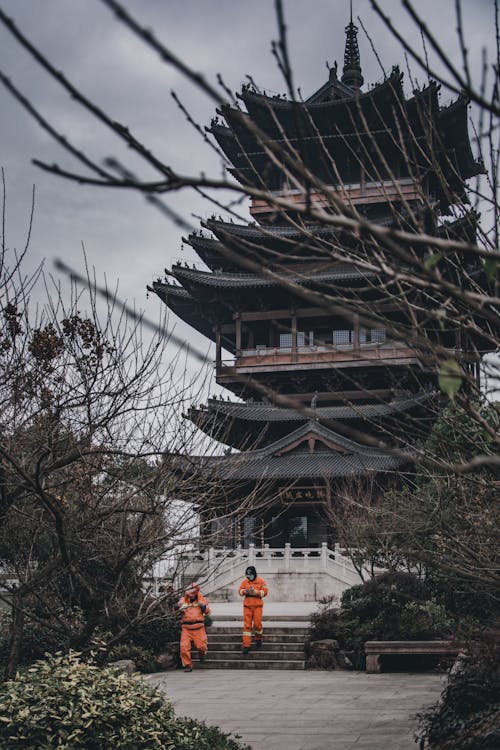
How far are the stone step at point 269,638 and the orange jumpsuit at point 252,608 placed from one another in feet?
2.06

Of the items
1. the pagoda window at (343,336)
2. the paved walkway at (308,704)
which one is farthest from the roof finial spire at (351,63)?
the paved walkway at (308,704)

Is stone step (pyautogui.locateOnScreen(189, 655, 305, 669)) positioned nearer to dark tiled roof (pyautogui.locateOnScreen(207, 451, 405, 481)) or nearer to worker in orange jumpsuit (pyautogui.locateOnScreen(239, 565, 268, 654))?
worker in orange jumpsuit (pyautogui.locateOnScreen(239, 565, 268, 654))

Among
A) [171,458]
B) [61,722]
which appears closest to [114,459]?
[171,458]

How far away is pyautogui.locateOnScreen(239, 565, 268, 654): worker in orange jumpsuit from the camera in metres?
15.7

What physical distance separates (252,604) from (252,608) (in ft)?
0.53

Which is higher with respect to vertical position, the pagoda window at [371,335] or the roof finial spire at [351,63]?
the roof finial spire at [351,63]

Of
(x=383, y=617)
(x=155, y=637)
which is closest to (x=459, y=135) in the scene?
(x=383, y=617)

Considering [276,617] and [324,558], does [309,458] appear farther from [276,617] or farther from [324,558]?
[276,617]

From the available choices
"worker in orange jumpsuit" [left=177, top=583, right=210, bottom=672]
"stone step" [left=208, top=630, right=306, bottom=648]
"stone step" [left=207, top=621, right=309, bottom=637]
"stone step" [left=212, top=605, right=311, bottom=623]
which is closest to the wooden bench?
"stone step" [left=208, top=630, right=306, bottom=648]

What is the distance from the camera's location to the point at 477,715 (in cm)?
721

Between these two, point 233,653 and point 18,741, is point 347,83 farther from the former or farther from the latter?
point 18,741

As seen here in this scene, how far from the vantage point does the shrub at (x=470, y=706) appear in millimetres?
6965

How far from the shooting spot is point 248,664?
52.9 feet

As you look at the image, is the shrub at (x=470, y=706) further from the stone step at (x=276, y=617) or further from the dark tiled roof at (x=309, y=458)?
the dark tiled roof at (x=309, y=458)
